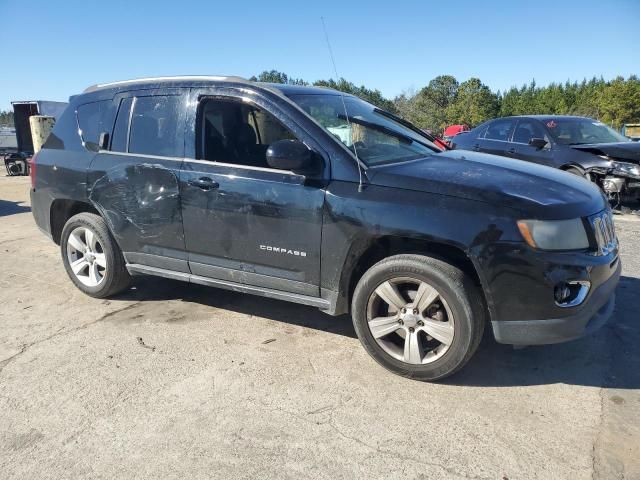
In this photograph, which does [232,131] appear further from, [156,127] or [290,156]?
[290,156]

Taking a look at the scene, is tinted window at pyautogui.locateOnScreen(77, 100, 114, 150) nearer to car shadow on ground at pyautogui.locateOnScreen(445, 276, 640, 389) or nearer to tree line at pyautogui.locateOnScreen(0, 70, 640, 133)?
car shadow on ground at pyautogui.locateOnScreen(445, 276, 640, 389)

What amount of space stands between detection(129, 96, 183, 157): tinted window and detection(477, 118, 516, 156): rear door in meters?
6.72

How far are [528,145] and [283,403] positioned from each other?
24.7 ft

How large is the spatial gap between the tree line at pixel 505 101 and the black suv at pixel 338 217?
28.3 metres

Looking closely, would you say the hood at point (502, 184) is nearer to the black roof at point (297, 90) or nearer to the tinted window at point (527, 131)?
the black roof at point (297, 90)

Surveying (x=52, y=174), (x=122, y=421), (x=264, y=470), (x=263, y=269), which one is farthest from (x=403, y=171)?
(x=52, y=174)

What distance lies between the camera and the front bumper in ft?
9.18

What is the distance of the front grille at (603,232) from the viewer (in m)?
2.92

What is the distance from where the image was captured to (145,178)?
12.9 feet

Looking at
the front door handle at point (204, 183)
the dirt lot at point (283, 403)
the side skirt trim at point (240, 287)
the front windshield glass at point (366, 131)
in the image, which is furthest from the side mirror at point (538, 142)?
the front door handle at point (204, 183)

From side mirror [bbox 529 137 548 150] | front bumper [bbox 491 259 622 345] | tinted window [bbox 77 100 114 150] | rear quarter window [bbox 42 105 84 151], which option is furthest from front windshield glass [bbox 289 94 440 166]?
side mirror [bbox 529 137 548 150]

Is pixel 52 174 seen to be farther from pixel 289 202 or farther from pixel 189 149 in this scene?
pixel 289 202

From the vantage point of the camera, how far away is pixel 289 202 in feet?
10.9

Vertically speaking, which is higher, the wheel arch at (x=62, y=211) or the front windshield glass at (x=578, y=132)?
the front windshield glass at (x=578, y=132)
